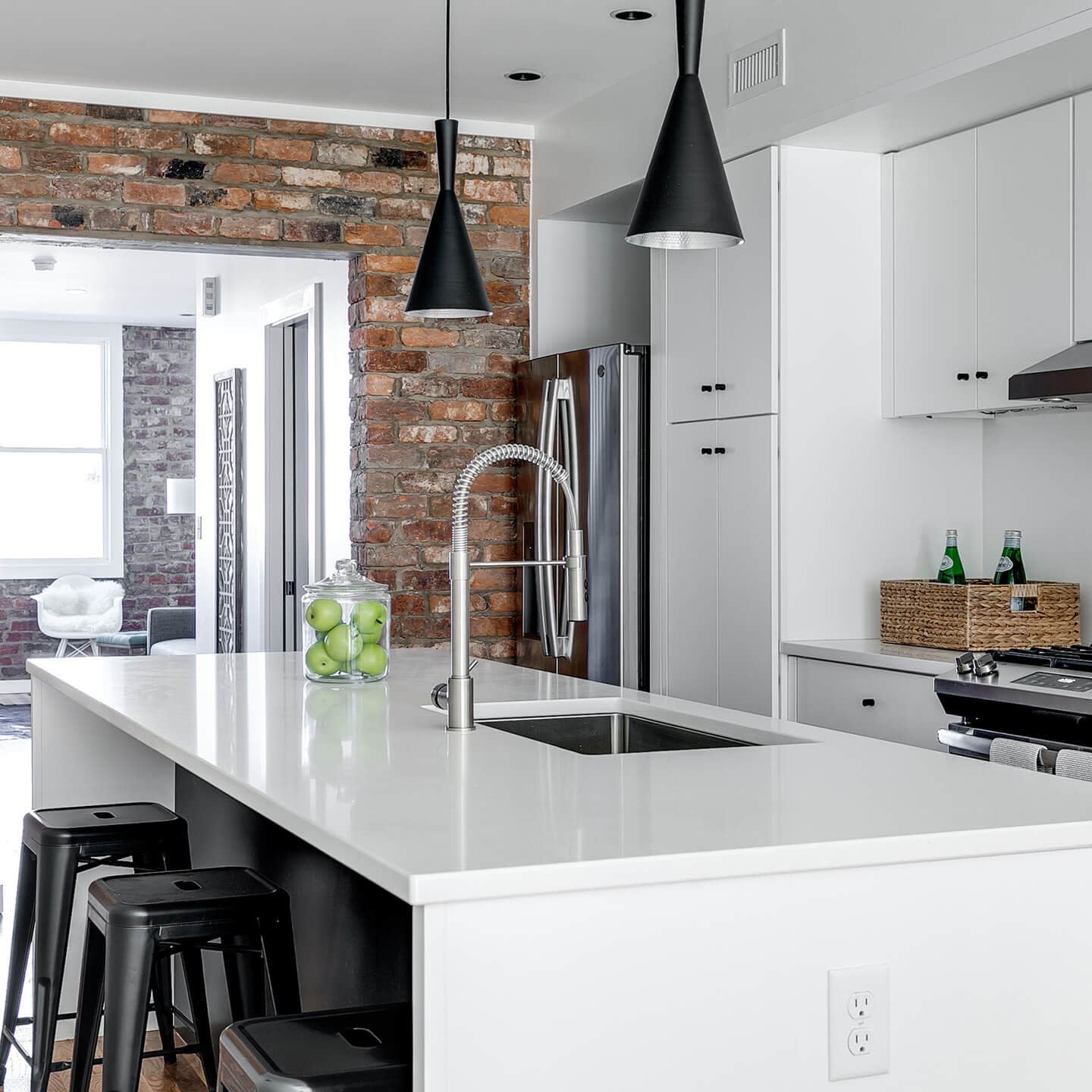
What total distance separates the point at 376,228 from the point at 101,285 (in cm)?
425

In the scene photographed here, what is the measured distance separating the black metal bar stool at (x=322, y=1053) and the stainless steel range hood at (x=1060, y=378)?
2.26m

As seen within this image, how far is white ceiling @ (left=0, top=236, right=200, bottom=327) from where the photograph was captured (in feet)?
25.5

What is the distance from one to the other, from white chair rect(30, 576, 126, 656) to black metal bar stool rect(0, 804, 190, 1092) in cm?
721

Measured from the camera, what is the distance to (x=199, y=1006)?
9.05 ft

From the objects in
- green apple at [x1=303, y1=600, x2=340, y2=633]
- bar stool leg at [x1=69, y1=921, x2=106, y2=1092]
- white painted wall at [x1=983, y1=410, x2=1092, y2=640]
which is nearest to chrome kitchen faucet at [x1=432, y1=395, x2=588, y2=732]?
green apple at [x1=303, y1=600, x2=340, y2=633]

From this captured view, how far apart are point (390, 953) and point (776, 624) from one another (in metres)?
1.99

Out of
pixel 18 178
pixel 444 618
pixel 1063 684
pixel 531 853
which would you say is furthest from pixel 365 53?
pixel 531 853

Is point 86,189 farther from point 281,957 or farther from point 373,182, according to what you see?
point 281,957

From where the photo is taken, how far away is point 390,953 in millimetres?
2270

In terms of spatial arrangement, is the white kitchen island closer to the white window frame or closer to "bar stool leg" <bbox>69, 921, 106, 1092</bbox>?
"bar stool leg" <bbox>69, 921, 106, 1092</bbox>

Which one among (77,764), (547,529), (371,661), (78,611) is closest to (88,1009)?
(371,661)

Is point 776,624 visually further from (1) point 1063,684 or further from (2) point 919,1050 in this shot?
(2) point 919,1050

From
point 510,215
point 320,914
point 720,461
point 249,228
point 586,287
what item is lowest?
point 320,914

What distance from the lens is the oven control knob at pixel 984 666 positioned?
3.22 meters
